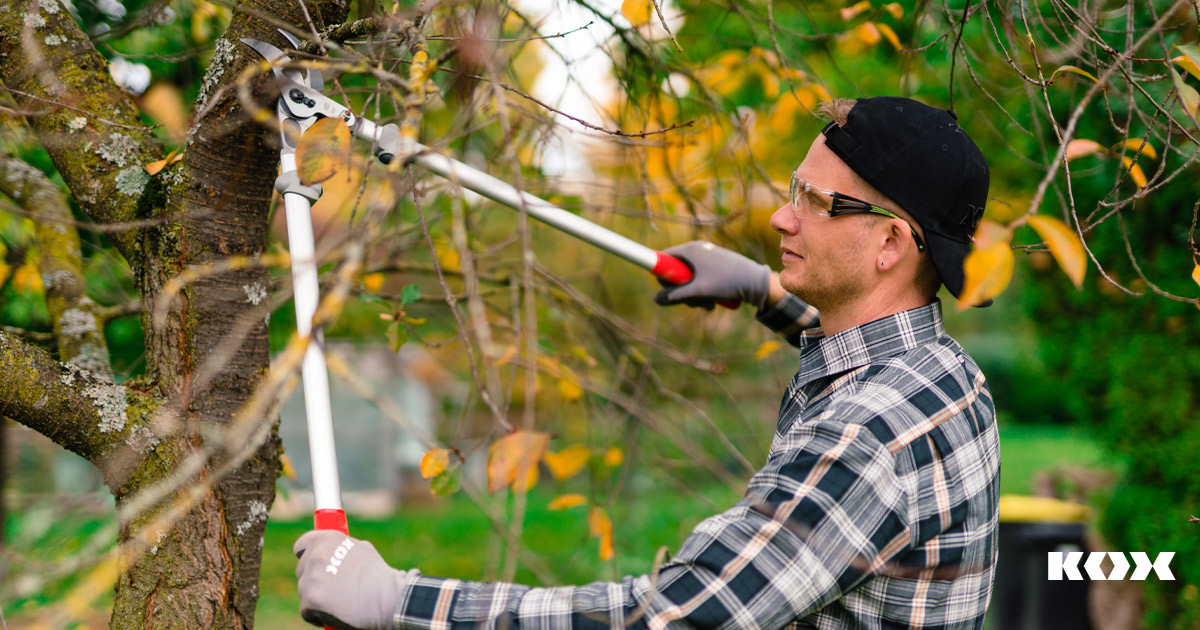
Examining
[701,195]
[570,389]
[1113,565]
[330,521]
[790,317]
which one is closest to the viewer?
[330,521]

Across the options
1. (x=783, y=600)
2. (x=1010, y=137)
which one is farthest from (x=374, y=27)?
(x=1010, y=137)

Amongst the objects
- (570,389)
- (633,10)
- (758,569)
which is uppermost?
(633,10)

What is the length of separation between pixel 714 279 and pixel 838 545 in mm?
1060

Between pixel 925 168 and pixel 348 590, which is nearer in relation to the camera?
pixel 348 590

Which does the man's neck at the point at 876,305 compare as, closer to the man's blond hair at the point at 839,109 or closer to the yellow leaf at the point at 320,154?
the man's blond hair at the point at 839,109

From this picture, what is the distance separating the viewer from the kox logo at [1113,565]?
3137 mm

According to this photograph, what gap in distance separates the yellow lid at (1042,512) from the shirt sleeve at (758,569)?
3308 millimetres

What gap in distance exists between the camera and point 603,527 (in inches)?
97.7

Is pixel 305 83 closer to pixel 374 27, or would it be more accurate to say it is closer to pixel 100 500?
pixel 374 27

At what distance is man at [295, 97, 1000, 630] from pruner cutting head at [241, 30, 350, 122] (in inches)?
28.9

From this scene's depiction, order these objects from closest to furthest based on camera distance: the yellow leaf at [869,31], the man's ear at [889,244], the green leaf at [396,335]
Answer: the man's ear at [889,244]
the green leaf at [396,335]
the yellow leaf at [869,31]

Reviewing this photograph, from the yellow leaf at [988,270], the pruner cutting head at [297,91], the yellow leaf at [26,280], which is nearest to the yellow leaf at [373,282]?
the yellow leaf at [26,280]

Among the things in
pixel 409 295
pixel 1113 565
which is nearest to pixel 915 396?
pixel 409 295

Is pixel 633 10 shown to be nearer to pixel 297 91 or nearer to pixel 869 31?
pixel 297 91
